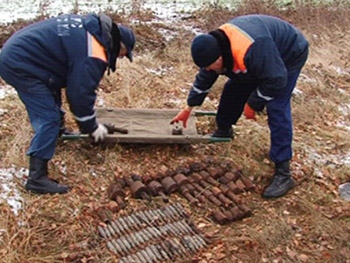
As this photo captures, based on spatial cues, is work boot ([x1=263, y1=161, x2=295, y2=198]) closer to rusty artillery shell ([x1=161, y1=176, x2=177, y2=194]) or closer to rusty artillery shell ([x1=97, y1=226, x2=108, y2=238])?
rusty artillery shell ([x1=161, y1=176, x2=177, y2=194])

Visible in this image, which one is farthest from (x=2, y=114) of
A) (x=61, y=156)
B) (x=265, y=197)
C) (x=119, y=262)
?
(x=265, y=197)

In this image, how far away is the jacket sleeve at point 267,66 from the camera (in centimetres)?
364

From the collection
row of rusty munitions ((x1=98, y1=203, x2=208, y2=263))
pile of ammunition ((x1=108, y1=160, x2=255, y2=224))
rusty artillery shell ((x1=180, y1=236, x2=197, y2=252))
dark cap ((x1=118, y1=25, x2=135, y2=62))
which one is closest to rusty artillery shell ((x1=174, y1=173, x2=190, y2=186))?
pile of ammunition ((x1=108, y1=160, x2=255, y2=224))

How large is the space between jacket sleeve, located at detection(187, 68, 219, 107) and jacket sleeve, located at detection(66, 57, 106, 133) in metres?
1.00

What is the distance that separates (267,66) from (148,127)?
174cm

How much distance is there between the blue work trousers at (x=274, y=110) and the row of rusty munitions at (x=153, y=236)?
105cm

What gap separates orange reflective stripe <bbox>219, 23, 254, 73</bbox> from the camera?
3.66 m

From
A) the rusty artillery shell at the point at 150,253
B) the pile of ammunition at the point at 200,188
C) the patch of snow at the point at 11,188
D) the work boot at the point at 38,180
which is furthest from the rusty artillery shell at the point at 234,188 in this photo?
the patch of snow at the point at 11,188

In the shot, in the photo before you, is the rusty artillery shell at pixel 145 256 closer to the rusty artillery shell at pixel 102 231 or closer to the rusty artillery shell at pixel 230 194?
the rusty artillery shell at pixel 102 231

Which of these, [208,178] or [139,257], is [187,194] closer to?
[208,178]

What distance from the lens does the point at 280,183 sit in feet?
14.3

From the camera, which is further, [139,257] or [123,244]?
[123,244]

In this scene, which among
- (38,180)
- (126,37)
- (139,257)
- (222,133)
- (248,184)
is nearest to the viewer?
(139,257)

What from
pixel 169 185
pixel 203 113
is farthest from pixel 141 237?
pixel 203 113
